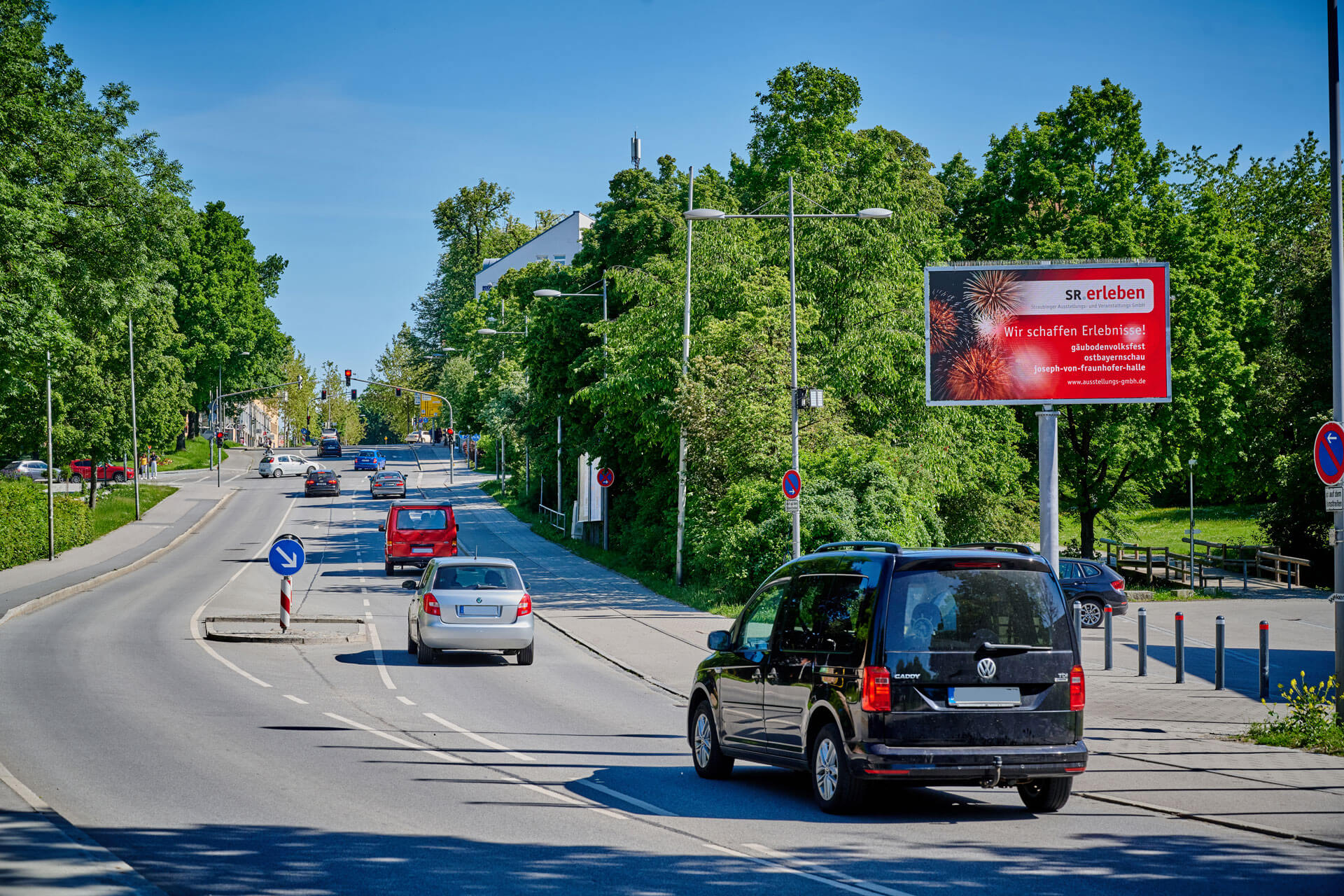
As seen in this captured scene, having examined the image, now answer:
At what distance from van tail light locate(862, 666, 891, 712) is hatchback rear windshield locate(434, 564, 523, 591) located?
1216 centimetres

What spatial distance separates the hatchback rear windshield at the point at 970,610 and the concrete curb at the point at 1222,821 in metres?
1.70

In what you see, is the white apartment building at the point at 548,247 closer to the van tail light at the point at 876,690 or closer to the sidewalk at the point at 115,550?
the sidewalk at the point at 115,550

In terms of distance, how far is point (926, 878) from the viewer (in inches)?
295

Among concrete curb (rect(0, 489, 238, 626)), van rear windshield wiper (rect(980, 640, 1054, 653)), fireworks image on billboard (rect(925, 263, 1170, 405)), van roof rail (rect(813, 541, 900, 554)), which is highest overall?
fireworks image on billboard (rect(925, 263, 1170, 405))

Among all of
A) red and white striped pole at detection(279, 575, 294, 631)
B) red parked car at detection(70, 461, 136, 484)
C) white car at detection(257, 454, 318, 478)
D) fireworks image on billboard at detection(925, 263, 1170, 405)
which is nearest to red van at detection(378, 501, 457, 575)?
red and white striped pole at detection(279, 575, 294, 631)

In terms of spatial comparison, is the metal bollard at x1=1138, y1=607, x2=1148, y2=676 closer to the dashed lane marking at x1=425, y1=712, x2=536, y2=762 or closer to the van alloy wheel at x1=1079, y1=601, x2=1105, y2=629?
the van alloy wheel at x1=1079, y1=601, x2=1105, y2=629

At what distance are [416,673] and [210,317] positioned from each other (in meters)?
80.5

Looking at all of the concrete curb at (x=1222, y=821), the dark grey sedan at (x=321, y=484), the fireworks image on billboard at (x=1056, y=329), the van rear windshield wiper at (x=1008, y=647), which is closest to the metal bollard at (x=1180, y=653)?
the fireworks image on billboard at (x=1056, y=329)

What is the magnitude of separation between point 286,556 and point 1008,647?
57.1 ft

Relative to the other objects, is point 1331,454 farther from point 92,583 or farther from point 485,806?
point 92,583

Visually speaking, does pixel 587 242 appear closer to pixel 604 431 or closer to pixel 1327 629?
pixel 604 431

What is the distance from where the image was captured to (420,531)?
38.1 m

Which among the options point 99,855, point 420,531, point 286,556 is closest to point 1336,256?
point 99,855

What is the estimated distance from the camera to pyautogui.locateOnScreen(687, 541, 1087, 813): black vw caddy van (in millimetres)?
9086
